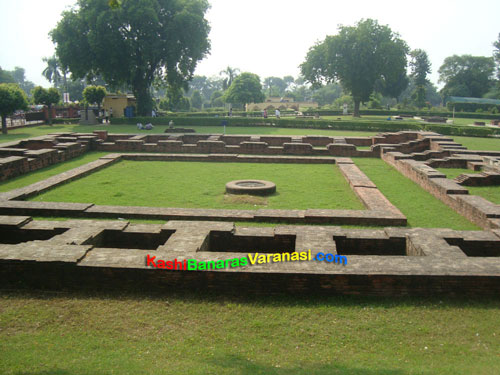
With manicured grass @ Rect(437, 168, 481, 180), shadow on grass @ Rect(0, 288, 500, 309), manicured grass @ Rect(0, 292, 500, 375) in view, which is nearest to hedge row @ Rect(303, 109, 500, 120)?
manicured grass @ Rect(437, 168, 481, 180)

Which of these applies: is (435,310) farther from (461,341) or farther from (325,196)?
(325,196)

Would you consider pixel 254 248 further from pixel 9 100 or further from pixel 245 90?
pixel 245 90

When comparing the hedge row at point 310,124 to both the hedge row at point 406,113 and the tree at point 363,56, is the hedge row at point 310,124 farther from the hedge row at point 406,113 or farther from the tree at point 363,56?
the hedge row at point 406,113

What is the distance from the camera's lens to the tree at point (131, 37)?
25.4m

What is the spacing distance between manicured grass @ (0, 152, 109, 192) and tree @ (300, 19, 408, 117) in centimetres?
2420

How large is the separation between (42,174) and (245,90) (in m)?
37.7

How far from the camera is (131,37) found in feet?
87.7

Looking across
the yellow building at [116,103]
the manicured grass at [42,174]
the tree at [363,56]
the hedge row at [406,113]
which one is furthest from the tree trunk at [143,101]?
the hedge row at [406,113]

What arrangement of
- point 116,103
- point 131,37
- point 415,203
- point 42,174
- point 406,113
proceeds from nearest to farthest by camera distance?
point 415,203 → point 42,174 → point 131,37 → point 116,103 → point 406,113

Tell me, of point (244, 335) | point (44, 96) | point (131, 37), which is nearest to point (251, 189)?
point (244, 335)

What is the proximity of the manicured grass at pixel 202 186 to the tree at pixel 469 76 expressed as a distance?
56422 millimetres

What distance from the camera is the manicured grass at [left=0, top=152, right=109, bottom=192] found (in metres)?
9.67

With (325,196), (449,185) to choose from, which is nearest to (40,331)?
(325,196)

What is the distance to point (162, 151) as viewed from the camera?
15281 mm
